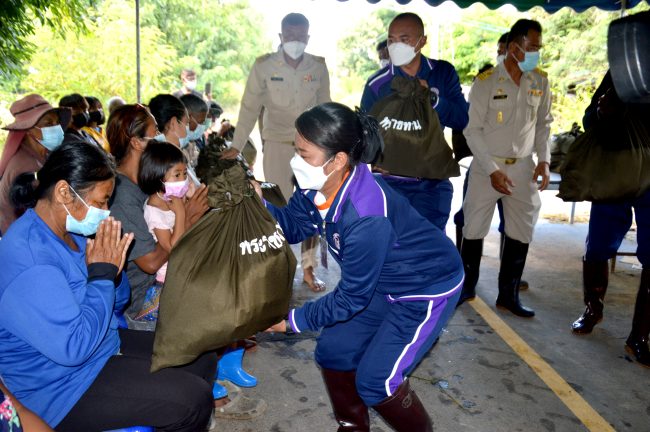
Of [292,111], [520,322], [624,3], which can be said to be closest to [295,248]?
[292,111]

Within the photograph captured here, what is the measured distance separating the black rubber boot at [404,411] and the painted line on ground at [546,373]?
1.11m

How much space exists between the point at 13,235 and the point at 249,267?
77 centimetres

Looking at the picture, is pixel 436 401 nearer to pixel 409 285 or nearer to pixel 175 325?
pixel 409 285

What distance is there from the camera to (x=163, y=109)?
12.7 ft

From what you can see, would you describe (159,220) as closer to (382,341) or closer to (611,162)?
(382,341)

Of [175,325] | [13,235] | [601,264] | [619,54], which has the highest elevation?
[619,54]

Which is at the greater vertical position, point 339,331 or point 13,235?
point 13,235

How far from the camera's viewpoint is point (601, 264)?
158 inches

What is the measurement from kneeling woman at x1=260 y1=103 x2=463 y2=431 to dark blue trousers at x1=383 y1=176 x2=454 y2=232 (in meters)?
1.48

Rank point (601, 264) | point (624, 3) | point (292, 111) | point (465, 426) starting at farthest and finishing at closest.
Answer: point (624, 3) < point (292, 111) < point (601, 264) < point (465, 426)

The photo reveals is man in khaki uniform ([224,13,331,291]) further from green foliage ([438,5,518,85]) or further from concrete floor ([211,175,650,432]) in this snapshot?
green foliage ([438,5,518,85])

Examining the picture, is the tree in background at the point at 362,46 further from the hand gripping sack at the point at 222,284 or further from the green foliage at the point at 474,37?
the hand gripping sack at the point at 222,284

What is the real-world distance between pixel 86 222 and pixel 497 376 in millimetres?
2467

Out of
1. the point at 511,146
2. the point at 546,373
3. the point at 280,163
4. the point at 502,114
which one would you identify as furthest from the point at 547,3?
the point at 546,373
